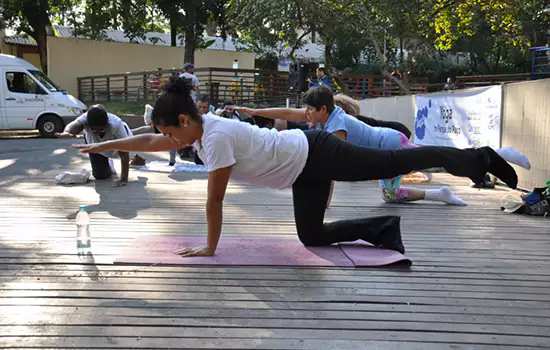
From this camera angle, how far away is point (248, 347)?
259cm

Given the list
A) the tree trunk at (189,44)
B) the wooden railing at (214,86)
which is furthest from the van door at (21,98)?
the tree trunk at (189,44)

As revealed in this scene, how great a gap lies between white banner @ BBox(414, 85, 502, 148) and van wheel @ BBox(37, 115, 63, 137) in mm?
9846

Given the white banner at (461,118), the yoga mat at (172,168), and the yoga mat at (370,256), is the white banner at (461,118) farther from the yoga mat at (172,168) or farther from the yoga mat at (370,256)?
the yoga mat at (370,256)

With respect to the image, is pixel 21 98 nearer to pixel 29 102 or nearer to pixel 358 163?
pixel 29 102

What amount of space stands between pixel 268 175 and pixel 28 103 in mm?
13669

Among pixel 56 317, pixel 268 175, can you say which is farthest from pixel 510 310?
pixel 56 317

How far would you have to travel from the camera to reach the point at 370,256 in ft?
13.0

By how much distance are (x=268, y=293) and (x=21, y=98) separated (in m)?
14.2

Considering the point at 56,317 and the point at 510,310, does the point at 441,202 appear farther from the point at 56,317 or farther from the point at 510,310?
the point at 56,317

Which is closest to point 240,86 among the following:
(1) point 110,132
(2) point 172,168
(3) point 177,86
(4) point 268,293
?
(2) point 172,168

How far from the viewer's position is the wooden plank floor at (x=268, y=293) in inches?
106

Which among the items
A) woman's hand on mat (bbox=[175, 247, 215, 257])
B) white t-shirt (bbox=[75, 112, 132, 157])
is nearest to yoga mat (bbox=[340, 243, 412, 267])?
woman's hand on mat (bbox=[175, 247, 215, 257])

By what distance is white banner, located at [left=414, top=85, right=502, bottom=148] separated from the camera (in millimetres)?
8133

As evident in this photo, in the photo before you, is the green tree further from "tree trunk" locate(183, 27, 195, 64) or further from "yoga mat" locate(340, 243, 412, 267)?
"yoga mat" locate(340, 243, 412, 267)
